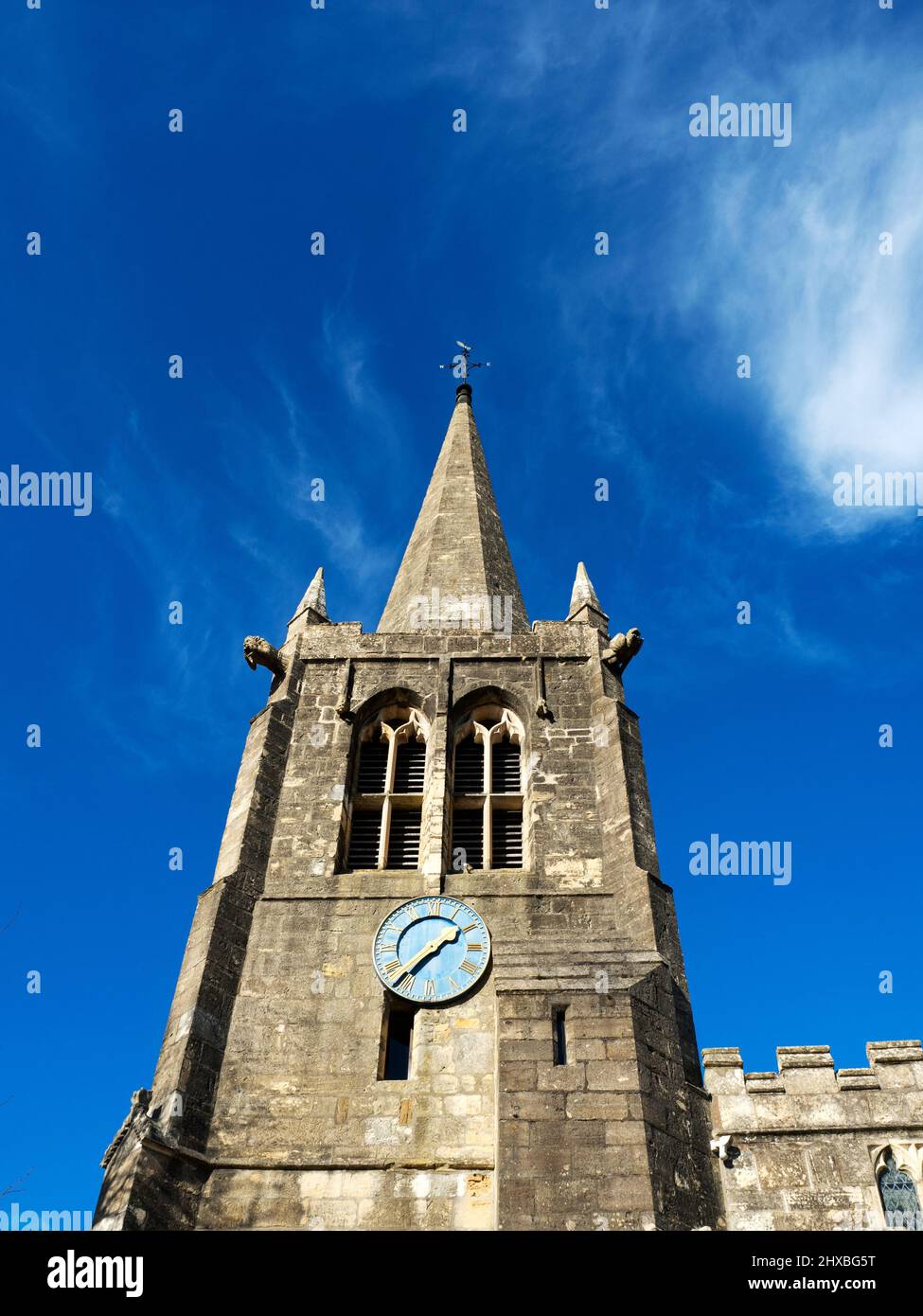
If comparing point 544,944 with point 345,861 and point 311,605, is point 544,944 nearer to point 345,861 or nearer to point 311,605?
point 345,861

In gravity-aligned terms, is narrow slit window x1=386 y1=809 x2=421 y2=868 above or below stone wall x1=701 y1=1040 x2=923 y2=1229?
above

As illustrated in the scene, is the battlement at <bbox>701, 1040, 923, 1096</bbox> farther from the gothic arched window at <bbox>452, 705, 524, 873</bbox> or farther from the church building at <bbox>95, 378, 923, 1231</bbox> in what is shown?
the gothic arched window at <bbox>452, 705, 524, 873</bbox>

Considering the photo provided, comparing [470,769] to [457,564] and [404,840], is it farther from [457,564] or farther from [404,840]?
[457,564]

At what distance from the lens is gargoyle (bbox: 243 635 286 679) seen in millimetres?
19953

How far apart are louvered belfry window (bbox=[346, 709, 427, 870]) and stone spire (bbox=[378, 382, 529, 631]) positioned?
301 cm

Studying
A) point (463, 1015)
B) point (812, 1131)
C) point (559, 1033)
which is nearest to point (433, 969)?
point (463, 1015)

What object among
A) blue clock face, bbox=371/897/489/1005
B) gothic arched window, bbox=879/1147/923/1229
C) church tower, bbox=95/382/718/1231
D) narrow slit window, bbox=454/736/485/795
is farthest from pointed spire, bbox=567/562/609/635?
gothic arched window, bbox=879/1147/923/1229

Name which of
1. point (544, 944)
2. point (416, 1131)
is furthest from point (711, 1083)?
point (416, 1131)

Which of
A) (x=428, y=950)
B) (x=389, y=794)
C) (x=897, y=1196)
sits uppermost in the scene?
(x=389, y=794)

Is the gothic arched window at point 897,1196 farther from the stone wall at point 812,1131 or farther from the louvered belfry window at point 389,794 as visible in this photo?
the louvered belfry window at point 389,794

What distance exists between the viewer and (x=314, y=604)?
869 inches

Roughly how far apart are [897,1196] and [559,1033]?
4307 millimetres

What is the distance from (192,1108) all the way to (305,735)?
22.5ft
